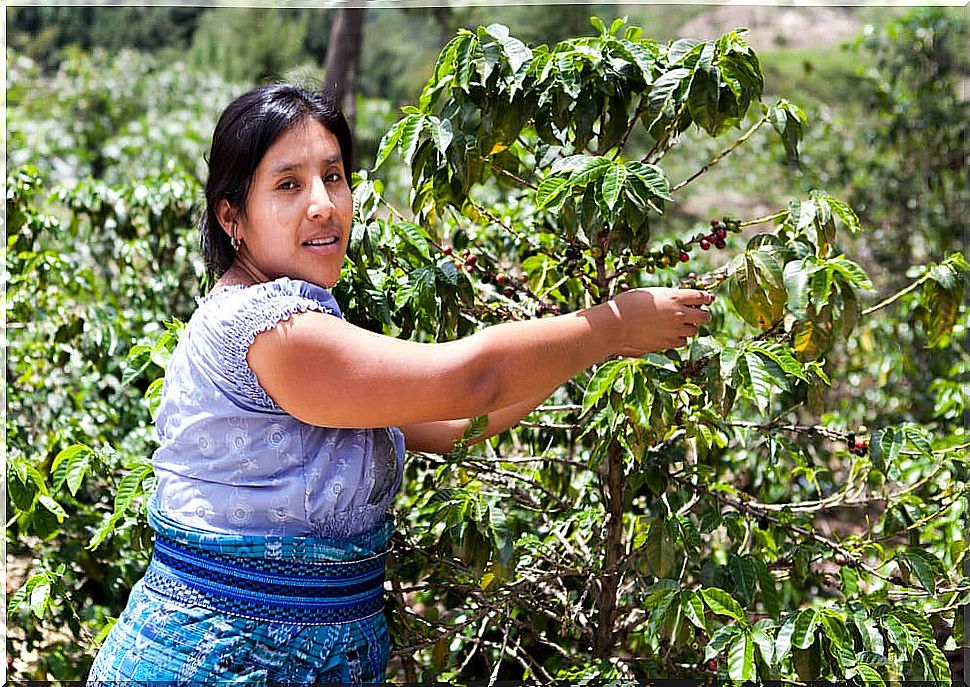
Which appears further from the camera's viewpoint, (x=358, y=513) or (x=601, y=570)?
(x=601, y=570)

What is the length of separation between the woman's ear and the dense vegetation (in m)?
0.38

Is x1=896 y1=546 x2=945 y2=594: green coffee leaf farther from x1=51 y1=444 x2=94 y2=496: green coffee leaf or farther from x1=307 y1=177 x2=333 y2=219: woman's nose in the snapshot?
x1=51 y1=444 x2=94 y2=496: green coffee leaf

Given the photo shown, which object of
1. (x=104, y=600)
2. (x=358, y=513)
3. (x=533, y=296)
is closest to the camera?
(x=358, y=513)

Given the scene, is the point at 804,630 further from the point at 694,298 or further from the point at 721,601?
the point at 694,298

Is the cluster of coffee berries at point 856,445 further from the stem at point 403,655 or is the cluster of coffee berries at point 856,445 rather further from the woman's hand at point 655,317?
the stem at point 403,655

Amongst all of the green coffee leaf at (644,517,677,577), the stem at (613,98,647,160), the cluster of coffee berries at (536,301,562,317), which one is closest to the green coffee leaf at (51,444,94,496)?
the cluster of coffee berries at (536,301,562,317)

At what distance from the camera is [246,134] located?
4.93ft

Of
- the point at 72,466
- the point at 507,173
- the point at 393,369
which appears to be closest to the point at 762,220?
the point at 507,173

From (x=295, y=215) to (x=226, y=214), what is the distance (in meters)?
0.12

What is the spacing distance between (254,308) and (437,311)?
0.58 metres

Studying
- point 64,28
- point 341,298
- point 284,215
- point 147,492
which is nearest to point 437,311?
point 341,298

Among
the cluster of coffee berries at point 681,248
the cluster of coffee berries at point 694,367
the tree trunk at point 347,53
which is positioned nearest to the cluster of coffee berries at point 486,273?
the cluster of coffee berries at point 681,248

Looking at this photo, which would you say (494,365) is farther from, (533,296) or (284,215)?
(533,296)

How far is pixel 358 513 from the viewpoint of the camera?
4.97 feet
